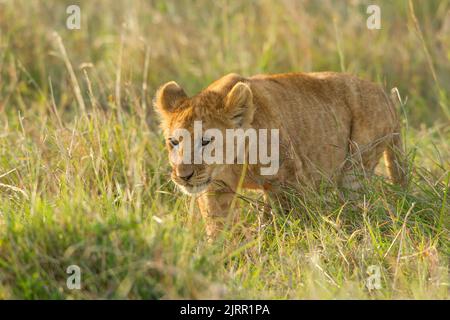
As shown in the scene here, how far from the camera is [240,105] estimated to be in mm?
4984

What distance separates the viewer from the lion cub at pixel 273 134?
16.3 ft

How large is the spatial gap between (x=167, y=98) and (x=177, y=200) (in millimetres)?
671

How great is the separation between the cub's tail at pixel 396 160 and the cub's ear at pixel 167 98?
1480 millimetres

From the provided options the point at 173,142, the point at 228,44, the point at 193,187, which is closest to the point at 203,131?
the point at 173,142

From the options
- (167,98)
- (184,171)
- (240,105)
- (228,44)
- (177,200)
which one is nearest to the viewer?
(184,171)

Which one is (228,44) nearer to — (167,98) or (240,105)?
(167,98)

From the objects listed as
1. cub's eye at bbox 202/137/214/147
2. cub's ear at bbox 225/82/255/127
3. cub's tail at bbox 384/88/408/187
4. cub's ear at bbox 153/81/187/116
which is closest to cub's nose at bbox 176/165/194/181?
cub's eye at bbox 202/137/214/147

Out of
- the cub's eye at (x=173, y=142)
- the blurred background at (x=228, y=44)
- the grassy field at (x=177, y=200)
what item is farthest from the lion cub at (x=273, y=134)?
the blurred background at (x=228, y=44)

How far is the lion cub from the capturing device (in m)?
4.96

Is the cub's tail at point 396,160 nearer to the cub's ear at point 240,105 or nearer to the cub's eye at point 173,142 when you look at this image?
the cub's ear at point 240,105
